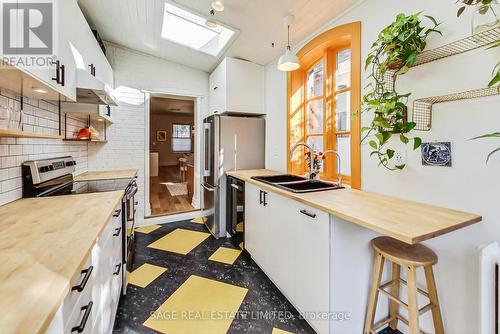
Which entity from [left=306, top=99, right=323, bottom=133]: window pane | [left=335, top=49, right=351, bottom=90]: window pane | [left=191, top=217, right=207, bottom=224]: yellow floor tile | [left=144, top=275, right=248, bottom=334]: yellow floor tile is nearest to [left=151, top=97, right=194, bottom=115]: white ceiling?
[left=191, top=217, right=207, bottom=224]: yellow floor tile

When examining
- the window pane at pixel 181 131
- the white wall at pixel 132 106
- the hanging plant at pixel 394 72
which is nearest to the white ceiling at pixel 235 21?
the white wall at pixel 132 106

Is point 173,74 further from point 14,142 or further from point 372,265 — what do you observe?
point 372,265

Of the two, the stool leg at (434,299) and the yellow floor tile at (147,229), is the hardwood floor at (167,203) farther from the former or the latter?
the stool leg at (434,299)

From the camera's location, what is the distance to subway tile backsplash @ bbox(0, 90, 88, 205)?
138 centimetres

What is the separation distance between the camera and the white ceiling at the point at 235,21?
196 cm

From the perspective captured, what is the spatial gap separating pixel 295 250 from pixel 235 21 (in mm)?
2262

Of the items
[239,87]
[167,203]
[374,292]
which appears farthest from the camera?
[167,203]

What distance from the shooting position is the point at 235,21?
2.26m

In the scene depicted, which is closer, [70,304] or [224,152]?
[70,304]

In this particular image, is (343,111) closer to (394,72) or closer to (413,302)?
(394,72)

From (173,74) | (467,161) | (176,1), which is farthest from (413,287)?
(173,74)

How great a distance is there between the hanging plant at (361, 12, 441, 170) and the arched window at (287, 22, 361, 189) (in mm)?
229

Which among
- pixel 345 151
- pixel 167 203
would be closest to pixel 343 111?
pixel 345 151

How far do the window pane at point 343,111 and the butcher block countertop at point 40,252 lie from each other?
2046 millimetres
